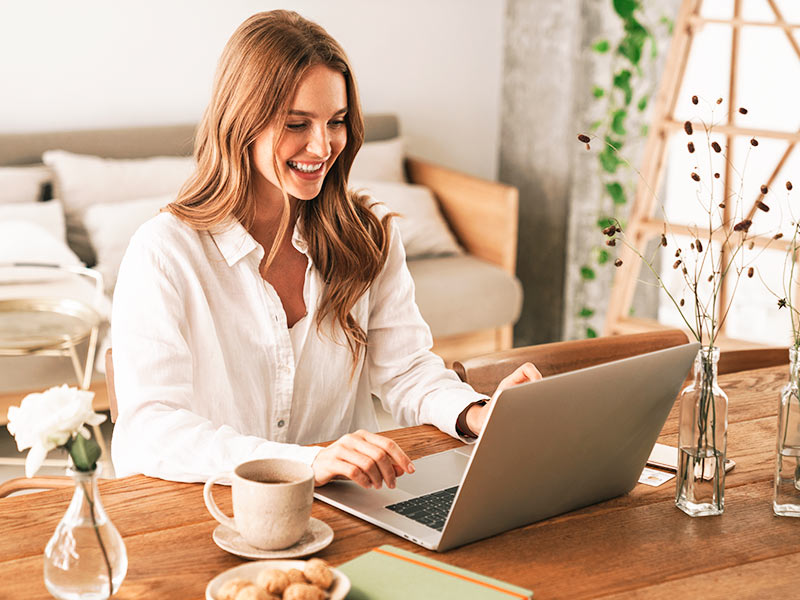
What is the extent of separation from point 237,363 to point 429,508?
52cm

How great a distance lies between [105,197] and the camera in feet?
11.5

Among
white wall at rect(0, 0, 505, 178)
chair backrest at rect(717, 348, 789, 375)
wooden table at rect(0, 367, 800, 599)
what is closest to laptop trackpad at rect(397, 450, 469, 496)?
wooden table at rect(0, 367, 800, 599)

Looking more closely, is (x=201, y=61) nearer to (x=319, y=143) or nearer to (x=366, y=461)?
(x=319, y=143)

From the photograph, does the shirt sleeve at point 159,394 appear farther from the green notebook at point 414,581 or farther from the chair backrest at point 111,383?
the green notebook at point 414,581

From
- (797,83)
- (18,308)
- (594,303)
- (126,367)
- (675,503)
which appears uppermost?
(797,83)

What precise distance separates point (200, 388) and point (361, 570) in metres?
0.63

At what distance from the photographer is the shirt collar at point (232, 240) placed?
1.56 m

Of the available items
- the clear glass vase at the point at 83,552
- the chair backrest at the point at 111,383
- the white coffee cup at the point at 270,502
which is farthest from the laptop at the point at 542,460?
the chair backrest at the point at 111,383

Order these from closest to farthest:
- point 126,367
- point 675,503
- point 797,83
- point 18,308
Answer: point 675,503, point 126,367, point 18,308, point 797,83

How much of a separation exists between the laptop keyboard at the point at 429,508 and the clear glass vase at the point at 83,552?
1.16 ft

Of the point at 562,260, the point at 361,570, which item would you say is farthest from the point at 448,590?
the point at 562,260

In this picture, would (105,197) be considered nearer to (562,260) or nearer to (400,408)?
(562,260)

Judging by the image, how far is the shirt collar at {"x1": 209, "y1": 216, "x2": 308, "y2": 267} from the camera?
156cm

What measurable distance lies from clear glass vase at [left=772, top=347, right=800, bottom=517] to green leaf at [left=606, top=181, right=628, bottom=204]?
2670 mm
